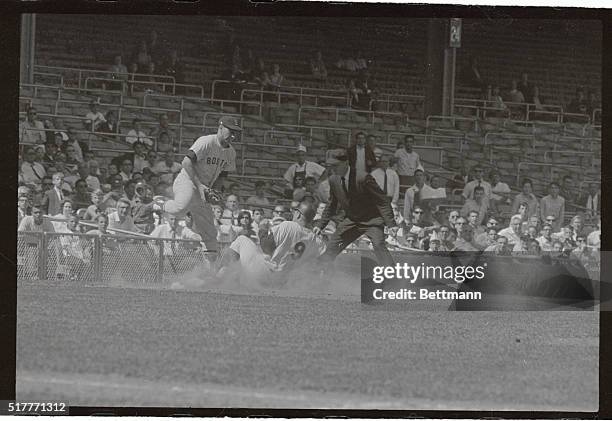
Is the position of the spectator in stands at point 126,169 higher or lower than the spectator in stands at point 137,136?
lower

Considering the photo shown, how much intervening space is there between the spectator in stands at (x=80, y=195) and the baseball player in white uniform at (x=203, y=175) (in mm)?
481

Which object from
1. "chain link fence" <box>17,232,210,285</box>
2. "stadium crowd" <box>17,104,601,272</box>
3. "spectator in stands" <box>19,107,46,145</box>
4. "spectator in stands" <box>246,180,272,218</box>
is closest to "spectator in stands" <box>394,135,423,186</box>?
"stadium crowd" <box>17,104,601,272</box>

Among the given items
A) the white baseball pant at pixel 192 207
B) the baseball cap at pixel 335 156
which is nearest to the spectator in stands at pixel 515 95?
the baseball cap at pixel 335 156

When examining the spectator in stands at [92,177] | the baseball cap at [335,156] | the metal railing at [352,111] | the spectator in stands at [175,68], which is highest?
the spectator in stands at [175,68]

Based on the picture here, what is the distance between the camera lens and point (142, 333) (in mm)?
9805

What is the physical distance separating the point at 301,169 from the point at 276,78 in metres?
0.65

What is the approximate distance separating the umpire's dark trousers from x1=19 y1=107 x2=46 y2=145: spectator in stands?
6.91ft

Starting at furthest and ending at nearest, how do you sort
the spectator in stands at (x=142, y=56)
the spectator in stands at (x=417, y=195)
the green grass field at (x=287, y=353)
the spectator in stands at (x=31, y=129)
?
1. the spectator in stands at (x=417, y=195)
2. the spectator in stands at (x=142, y=56)
3. the spectator in stands at (x=31, y=129)
4. the green grass field at (x=287, y=353)

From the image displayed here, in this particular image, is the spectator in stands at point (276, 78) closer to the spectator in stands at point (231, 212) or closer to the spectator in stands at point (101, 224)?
the spectator in stands at point (231, 212)

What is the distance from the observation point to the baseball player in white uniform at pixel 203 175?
396 inches

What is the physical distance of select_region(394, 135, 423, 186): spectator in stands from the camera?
10047 mm

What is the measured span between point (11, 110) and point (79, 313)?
1448 mm

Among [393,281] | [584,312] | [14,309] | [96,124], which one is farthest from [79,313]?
[584,312]

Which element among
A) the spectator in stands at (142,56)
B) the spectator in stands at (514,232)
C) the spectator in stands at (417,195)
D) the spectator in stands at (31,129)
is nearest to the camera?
the spectator in stands at (31,129)
